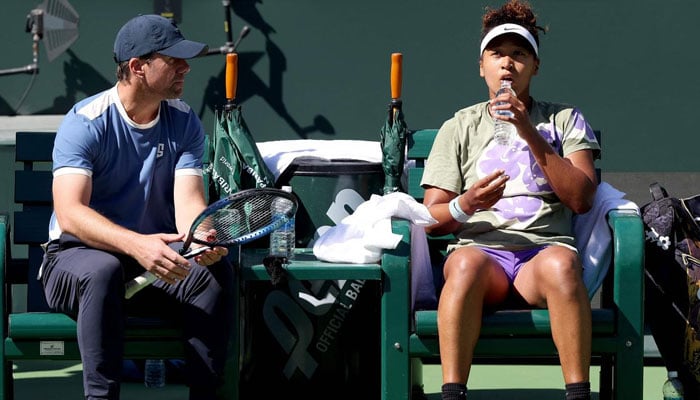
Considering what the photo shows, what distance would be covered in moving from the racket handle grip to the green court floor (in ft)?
3.34

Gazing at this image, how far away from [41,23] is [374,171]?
1929 mm

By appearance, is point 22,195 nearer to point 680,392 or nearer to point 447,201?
point 447,201

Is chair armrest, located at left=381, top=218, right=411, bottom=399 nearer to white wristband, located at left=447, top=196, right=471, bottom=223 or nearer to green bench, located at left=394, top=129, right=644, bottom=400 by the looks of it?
green bench, located at left=394, top=129, right=644, bottom=400

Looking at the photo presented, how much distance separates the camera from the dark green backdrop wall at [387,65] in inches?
228

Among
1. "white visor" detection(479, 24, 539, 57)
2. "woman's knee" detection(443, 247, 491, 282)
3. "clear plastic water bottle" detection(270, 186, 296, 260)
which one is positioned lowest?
"woman's knee" detection(443, 247, 491, 282)

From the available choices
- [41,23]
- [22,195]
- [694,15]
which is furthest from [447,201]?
[41,23]

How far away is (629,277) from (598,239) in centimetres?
22

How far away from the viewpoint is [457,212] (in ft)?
13.9

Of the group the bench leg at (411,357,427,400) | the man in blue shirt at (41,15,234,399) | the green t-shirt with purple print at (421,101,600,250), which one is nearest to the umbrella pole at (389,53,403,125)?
the green t-shirt with purple print at (421,101,600,250)

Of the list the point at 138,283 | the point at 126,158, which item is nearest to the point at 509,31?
the point at 126,158

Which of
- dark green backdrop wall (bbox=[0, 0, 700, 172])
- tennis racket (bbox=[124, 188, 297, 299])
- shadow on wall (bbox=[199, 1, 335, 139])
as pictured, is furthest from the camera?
shadow on wall (bbox=[199, 1, 335, 139])

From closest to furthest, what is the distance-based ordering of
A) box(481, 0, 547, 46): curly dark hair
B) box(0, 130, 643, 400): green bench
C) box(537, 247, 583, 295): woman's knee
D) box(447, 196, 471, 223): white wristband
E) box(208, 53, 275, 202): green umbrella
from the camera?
box(537, 247, 583, 295): woman's knee < box(0, 130, 643, 400): green bench < box(447, 196, 471, 223): white wristband < box(481, 0, 547, 46): curly dark hair < box(208, 53, 275, 202): green umbrella

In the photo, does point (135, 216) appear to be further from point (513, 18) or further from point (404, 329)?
point (513, 18)

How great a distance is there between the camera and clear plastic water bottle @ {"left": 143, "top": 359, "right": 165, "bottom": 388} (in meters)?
5.12
